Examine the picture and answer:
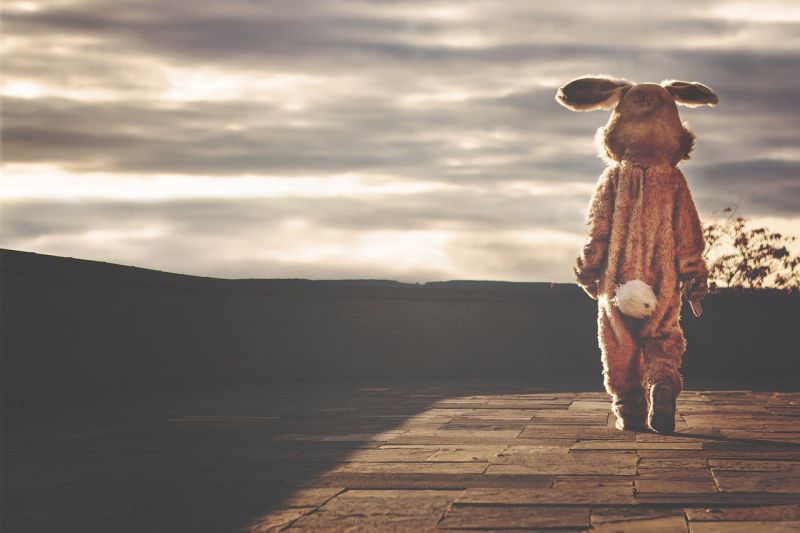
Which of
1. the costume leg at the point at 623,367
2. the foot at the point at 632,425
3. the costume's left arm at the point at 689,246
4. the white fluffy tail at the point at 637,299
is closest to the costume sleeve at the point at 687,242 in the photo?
the costume's left arm at the point at 689,246

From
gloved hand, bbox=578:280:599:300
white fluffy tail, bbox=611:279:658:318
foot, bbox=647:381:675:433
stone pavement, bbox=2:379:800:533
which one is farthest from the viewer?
gloved hand, bbox=578:280:599:300

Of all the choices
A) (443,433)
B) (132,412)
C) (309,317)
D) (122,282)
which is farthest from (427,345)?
(443,433)

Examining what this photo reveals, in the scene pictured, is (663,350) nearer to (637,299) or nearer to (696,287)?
(637,299)

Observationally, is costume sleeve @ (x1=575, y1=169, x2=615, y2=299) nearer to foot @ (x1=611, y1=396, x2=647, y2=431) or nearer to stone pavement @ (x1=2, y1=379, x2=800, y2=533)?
foot @ (x1=611, y1=396, x2=647, y2=431)

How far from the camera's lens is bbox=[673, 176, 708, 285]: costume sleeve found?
693 centimetres

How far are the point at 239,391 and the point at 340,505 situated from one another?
21.4ft

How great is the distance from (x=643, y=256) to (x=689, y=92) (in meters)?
1.37

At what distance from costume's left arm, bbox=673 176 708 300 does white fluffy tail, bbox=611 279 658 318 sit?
1.22 ft

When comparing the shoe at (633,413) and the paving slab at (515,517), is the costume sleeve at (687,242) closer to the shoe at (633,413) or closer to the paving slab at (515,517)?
the shoe at (633,413)

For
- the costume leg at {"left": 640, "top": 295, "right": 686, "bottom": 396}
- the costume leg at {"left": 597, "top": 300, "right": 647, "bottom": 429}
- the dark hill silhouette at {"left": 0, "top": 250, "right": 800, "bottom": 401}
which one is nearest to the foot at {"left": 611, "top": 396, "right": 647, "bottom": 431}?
the costume leg at {"left": 597, "top": 300, "right": 647, "bottom": 429}

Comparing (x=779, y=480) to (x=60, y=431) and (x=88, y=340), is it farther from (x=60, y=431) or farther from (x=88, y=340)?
(x=88, y=340)

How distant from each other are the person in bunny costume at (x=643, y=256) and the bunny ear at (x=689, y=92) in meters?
0.18

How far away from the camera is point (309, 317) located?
1242 centimetres

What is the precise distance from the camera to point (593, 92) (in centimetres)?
739
